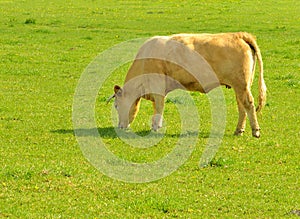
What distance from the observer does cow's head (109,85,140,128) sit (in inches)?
600

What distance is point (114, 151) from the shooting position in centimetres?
1309

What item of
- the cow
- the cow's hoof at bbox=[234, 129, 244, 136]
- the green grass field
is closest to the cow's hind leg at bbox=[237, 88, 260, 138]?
the cow

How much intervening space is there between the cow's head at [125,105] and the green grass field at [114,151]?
0.35 meters

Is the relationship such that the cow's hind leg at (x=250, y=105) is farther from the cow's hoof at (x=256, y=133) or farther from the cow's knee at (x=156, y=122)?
the cow's knee at (x=156, y=122)

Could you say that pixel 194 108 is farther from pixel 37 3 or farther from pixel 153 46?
pixel 37 3

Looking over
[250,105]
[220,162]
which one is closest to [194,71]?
[250,105]

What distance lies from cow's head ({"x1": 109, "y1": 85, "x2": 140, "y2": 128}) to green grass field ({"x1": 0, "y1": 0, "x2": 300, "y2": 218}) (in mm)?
353

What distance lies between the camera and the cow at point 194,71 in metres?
14.4

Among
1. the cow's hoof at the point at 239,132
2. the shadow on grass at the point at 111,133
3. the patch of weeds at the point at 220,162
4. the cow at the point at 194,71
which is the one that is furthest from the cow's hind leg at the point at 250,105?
the patch of weeds at the point at 220,162

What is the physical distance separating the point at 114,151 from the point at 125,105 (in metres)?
2.41

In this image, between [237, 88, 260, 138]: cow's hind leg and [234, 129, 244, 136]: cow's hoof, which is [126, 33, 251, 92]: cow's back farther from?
[234, 129, 244, 136]: cow's hoof

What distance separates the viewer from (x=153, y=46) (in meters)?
15.1

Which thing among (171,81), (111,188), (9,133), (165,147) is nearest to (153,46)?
(171,81)

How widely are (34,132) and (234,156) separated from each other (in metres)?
4.53
